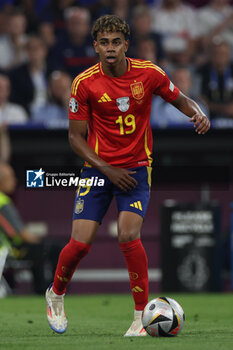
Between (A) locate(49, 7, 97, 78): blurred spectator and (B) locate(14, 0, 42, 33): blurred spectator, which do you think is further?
(B) locate(14, 0, 42, 33): blurred spectator

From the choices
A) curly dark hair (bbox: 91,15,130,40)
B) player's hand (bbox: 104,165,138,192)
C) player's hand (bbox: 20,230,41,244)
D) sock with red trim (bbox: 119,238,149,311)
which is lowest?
player's hand (bbox: 20,230,41,244)

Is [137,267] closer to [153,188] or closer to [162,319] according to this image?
[162,319]

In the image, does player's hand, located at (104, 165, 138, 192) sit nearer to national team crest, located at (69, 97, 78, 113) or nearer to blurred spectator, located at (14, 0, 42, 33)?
national team crest, located at (69, 97, 78, 113)

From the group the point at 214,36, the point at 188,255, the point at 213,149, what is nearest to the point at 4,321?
the point at 188,255

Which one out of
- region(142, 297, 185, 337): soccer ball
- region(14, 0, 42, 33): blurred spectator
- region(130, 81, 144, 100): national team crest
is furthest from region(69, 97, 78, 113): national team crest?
region(14, 0, 42, 33): blurred spectator

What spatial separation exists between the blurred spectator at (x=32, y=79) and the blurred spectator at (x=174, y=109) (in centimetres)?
180

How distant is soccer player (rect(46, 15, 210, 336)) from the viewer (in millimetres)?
5469

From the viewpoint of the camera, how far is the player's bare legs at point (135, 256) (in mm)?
5449

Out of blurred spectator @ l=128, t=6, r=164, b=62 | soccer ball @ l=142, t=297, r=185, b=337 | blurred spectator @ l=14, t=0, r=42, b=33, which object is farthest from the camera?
blurred spectator @ l=14, t=0, r=42, b=33

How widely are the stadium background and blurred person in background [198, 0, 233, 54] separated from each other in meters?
1.00

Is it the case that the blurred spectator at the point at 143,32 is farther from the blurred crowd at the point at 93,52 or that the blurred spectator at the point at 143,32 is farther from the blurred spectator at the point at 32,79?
the blurred spectator at the point at 32,79

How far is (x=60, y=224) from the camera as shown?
12500 mm

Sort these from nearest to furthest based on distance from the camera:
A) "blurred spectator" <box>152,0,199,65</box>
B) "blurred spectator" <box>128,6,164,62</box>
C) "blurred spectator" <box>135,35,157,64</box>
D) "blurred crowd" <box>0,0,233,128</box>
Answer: "blurred crowd" <box>0,0,233,128</box>, "blurred spectator" <box>135,35,157,64</box>, "blurred spectator" <box>128,6,164,62</box>, "blurred spectator" <box>152,0,199,65</box>

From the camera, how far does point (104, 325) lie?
6.76m
